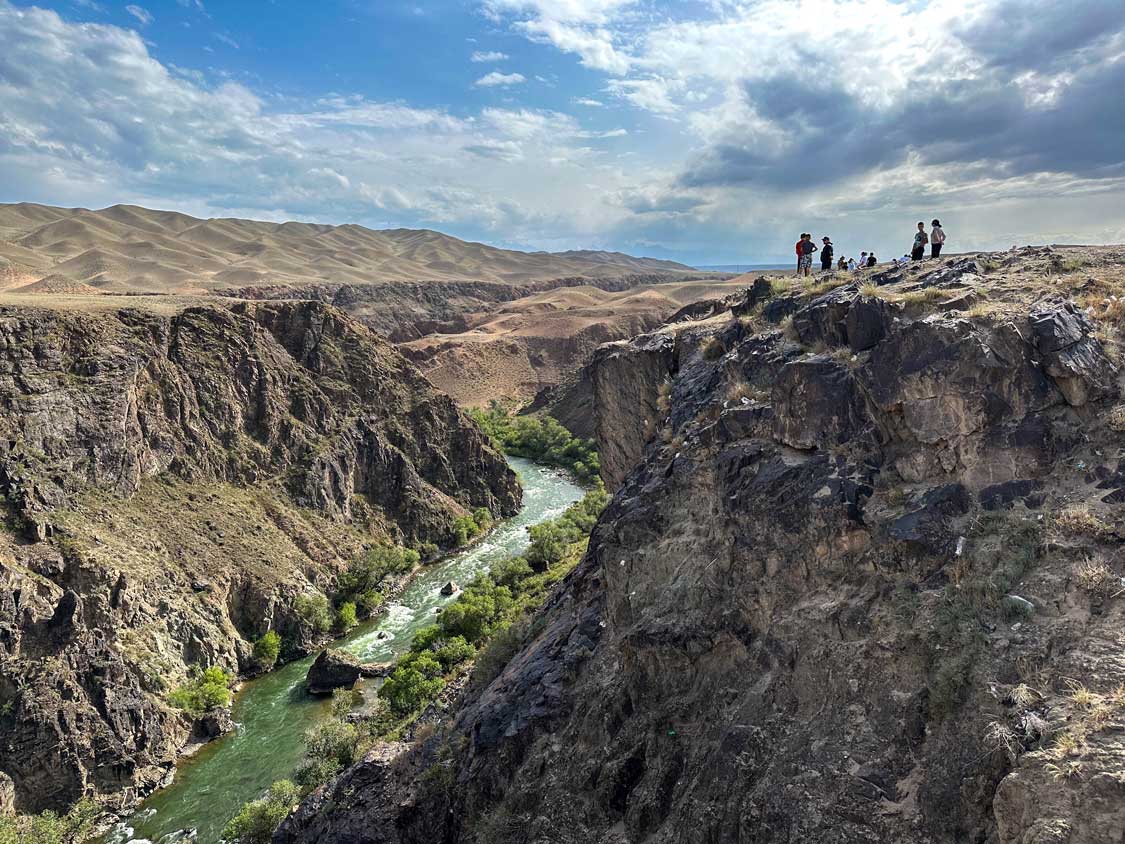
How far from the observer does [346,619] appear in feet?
178

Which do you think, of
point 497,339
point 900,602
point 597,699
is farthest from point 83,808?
point 497,339

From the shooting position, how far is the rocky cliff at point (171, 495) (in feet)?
123

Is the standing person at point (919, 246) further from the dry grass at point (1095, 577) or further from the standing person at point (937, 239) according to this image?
the dry grass at point (1095, 577)

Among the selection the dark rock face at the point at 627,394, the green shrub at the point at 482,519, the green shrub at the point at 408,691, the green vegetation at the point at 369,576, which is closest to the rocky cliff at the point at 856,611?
the dark rock face at the point at 627,394

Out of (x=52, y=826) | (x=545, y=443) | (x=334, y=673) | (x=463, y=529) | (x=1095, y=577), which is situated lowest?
(x=52, y=826)

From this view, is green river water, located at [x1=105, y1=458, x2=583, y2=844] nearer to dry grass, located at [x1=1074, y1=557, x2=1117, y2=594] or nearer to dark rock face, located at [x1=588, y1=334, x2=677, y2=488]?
dark rock face, located at [x1=588, y1=334, x2=677, y2=488]

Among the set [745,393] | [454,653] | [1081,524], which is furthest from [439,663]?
[1081,524]

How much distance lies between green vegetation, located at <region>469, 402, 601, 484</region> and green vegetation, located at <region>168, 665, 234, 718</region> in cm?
5208

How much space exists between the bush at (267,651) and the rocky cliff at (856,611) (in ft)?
91.7

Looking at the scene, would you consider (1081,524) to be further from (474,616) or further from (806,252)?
(474,616)

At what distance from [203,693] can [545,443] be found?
216ft

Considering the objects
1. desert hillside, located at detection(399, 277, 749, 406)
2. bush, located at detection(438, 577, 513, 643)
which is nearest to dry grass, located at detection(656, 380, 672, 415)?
bush, located at detection(438, 577, 513, 643)

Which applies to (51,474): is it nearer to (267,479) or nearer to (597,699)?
(267,479)

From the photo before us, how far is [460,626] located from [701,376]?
1189 inches
